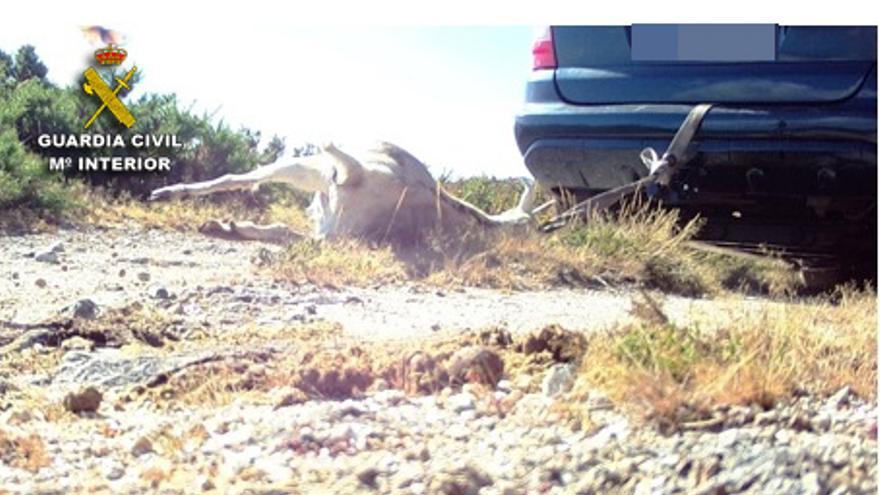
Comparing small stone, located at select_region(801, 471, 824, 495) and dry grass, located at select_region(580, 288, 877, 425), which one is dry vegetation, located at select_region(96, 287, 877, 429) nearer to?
dry grass, located at select_region(580, 288, 877, 425)

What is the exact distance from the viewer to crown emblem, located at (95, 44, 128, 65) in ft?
9.22

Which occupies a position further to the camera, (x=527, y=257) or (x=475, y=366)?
(x=527, y=257)

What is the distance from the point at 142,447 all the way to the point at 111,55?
71 centimetres

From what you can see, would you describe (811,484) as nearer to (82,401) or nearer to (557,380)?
(557,380)

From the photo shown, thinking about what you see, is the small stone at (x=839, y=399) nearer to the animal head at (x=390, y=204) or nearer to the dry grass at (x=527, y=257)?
the dry grass at (x=527, y=257)

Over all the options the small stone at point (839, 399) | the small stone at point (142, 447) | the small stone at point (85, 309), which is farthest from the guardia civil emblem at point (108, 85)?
the small stone at point (839, 399)

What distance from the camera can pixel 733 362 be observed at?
8.93 ft

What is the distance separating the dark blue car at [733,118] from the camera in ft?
9.74

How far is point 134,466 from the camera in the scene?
2572 millimetres

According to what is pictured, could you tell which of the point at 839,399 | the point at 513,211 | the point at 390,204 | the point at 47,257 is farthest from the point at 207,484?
the point at 390,204

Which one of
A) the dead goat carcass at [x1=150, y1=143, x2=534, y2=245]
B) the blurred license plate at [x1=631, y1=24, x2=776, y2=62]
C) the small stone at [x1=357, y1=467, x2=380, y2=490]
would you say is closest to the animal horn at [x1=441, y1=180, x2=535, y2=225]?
the dead goat carcass at [x1=150, y1=143, x2=534, y2=245]

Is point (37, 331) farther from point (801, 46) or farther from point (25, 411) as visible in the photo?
point (801, 46)

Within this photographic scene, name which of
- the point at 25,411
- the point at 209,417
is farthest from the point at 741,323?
the point at 25,411

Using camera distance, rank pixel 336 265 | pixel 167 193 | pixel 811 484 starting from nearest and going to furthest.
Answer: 1. pixel 811 484
2. pixel 167 193
3. pixel 336 265
